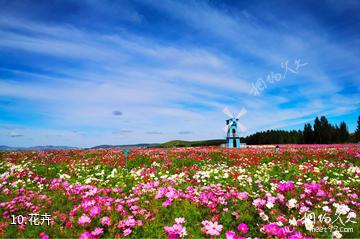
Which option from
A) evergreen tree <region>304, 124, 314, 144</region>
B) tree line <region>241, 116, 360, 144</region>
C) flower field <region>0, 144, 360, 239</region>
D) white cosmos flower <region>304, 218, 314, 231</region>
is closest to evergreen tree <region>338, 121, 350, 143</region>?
tree line <region>241, 116, 360, 144</region>

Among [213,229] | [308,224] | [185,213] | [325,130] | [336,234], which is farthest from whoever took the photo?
[325,130]

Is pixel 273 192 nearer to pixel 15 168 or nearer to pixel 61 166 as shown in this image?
pixel 61 166

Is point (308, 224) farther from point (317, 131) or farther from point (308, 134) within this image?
point (308, 134)

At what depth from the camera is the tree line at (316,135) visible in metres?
70.6

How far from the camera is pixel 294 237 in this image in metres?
3.71

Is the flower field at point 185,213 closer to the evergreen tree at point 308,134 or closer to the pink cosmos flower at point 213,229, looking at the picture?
the pink cosmos flower at point 213,229

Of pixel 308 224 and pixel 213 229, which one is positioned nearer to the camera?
pixel 213 229

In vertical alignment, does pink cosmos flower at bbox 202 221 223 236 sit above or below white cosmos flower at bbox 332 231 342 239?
above

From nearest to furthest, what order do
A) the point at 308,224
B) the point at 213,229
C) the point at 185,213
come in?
the point at 213,229, the point at 308,224, the point at 185,213

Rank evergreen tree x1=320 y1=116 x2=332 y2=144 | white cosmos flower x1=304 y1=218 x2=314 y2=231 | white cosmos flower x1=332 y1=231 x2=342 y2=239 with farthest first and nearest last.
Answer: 1. evergreen tree x1=320 y1=116 x2=332 y2=144
2. white cosmos flower x1=304 y1=218 x2=314 y2=231
3. white cosmos flower x1=332 y1=231 x2=342 y2=239

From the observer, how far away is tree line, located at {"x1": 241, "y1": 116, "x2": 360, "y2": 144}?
232 feet

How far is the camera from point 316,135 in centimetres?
7156

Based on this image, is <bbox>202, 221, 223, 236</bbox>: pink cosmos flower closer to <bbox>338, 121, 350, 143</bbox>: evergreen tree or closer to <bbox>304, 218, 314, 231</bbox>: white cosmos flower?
<bbox>304, 218, 314, 231</bbox>: white cosmos flower

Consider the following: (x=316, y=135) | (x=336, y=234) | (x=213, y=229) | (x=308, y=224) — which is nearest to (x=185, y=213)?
(x=213, y=229)
